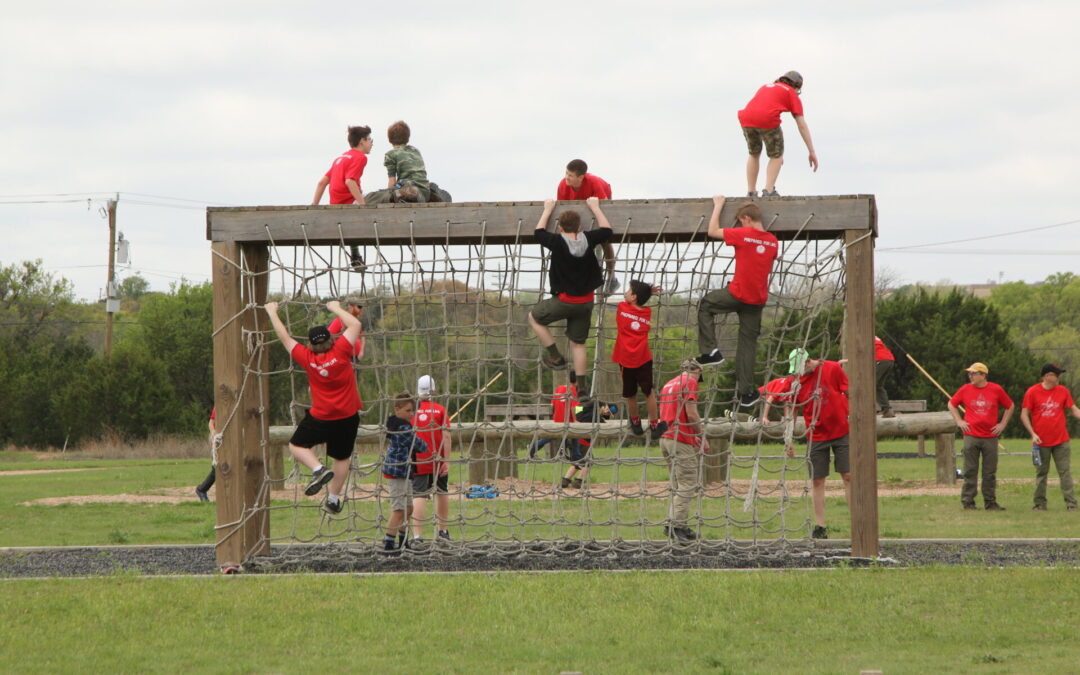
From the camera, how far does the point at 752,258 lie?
9375 millimetres

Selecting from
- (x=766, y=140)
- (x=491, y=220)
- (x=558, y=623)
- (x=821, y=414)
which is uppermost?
(x=766, y=140)

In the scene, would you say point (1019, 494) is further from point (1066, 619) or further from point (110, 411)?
point (110, 411)

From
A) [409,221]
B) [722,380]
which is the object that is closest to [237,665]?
[409,221]

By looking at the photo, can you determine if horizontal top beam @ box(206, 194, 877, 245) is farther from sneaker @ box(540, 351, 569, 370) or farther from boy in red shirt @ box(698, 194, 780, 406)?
sneaker @ box(540, 351, 569, 370)

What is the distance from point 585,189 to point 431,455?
2.54 m

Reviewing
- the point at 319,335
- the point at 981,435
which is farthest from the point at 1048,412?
the point at 319,335

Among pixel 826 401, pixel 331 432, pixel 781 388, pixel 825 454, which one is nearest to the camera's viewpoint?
pixel 331 432

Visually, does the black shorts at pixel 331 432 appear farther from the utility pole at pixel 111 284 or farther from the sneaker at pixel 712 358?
the utility pole at pixel 111 284

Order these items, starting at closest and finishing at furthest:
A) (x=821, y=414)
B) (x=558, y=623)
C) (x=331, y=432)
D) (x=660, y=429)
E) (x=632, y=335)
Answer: (x=558, y=623)
(x=331, y=432)
(x=632, y=335)
(x=660, y=429)
(x=821, y=414)

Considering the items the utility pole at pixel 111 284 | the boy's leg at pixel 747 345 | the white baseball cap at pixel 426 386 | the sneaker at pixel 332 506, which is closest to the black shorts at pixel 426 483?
the white baseball cap at pixel 426 386

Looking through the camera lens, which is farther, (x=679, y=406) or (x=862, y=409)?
(x=679, y=406)

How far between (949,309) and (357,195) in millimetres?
27878

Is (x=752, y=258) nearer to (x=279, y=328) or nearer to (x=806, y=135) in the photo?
(x=806, y=135)

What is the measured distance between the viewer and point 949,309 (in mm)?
35125
